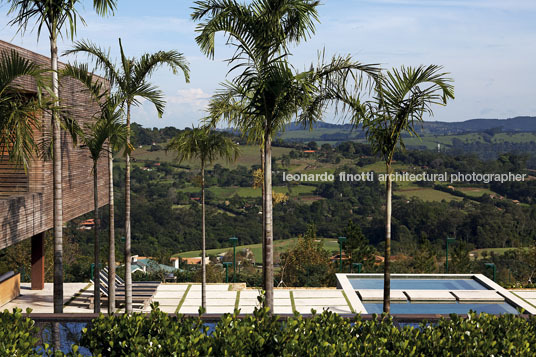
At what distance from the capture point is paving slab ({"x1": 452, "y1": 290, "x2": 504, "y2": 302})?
1220cm

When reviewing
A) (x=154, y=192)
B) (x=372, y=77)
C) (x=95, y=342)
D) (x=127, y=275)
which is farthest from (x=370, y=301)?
(x=154, y=192)

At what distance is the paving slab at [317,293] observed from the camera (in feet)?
40.4

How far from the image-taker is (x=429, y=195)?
156 feet

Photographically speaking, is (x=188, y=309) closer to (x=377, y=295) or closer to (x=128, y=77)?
(x=377, y=295)

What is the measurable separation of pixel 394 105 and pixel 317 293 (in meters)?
6.41

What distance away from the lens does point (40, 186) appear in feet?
31.6

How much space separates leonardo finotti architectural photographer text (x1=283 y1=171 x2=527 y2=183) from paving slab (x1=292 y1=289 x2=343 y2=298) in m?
35.3

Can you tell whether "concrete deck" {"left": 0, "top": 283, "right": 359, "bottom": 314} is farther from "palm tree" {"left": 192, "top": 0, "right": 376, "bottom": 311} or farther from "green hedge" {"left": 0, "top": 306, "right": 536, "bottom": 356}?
"green hedge" {"left": 0, "top": 306, "right": 536, "bottom": 356}

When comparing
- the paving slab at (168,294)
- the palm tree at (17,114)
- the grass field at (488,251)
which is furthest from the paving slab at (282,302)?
the grass field at (488,251)

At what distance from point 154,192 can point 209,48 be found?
35.5 metres

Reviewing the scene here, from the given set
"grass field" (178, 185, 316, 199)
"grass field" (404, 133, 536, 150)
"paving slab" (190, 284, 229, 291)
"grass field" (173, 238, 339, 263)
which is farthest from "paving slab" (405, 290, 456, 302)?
"grass field" (404, 133, 536, 150)

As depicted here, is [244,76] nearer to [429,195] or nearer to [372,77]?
[372,77]

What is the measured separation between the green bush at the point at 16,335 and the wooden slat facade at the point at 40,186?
3.96m

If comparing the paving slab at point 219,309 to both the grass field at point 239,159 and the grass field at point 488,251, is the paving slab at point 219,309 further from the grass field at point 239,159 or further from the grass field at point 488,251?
the grass field at point 239,159
